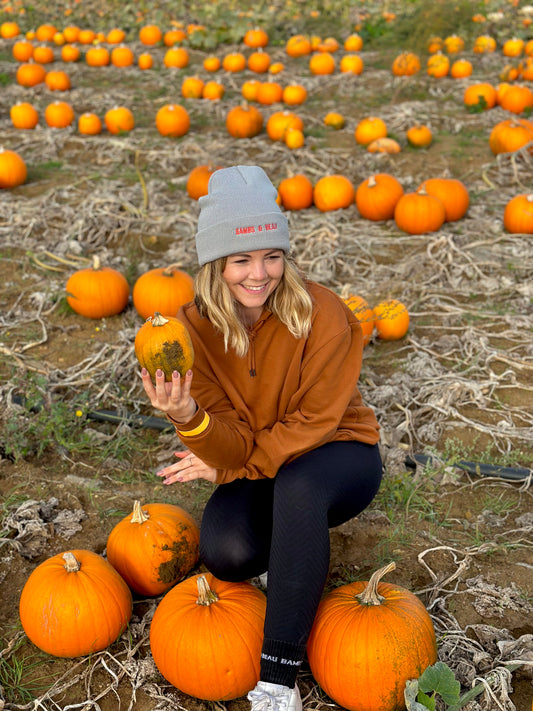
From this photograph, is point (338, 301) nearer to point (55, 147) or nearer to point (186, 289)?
point (186, 289)

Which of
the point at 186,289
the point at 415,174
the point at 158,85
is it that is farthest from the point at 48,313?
the point at 158,85

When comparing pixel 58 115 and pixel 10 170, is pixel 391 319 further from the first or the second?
pixel 58 115

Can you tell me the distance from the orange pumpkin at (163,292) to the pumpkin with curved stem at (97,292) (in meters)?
0.23

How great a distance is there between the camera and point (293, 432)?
2855 mm

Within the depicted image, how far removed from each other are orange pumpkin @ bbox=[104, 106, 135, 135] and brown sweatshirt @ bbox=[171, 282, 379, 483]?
21.8 feet

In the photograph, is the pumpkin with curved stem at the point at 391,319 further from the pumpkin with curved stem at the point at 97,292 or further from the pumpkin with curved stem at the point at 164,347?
the pumpkin with curved stem at the point at 164,347

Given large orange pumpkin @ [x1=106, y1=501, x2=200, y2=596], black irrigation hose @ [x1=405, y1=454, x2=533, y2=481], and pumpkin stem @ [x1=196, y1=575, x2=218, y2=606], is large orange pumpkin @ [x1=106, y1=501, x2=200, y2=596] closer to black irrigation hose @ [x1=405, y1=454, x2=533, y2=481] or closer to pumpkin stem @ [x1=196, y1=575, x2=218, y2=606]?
pumpkin stem @ [x1=196, y1=575, x2=218, y2=606]

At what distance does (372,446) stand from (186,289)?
240 cm

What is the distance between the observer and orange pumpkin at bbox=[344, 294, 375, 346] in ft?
15.6

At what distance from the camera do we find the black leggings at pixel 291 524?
252 centimetres

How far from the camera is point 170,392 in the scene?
2527 mm

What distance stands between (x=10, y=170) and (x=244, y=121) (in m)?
2.86

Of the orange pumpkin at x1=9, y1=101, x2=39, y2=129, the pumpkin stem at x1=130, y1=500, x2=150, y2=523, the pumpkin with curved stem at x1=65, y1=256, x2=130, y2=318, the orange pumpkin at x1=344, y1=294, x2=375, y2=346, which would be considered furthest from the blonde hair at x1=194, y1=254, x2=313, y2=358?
the orange pumpkin at x1=9, y1=101, x2=39, y2=129

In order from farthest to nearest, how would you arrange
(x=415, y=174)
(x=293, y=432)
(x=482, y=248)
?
1. (x=415, y=174)
2. (x=482, y=248)
3. (x=293, y=432)
